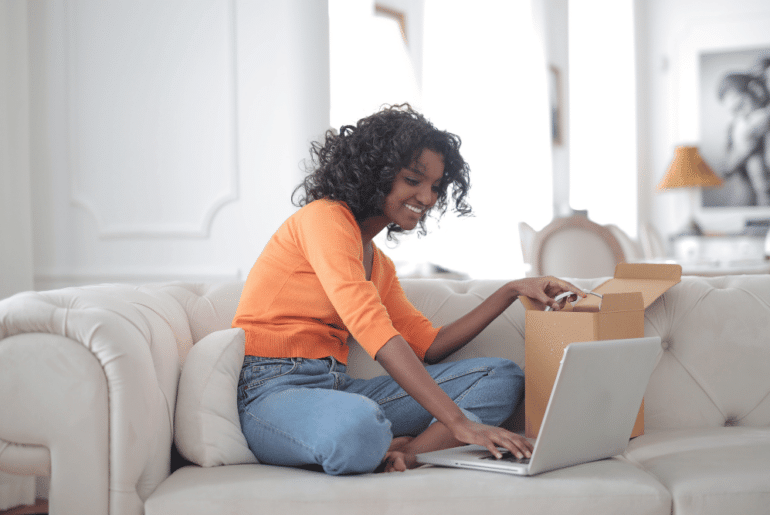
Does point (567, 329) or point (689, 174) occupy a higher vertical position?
point (689, 174)

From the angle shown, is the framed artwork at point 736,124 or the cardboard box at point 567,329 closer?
the cardboard box at point 567,329

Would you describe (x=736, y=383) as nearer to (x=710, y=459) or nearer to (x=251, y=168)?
(x=710, y=459)

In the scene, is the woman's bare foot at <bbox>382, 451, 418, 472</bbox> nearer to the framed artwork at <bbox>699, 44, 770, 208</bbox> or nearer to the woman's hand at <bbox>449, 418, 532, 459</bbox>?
the woman's hand at <bbox>449, 418, 532, 459</bbox>

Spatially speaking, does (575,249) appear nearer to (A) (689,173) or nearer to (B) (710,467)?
(B) (710,467)

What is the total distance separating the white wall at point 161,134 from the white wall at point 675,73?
3.62 meters

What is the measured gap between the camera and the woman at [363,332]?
45.2 inches

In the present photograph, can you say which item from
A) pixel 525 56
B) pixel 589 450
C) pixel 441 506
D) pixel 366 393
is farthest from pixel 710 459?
pixel 525 56

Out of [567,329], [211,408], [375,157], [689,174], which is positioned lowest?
[211,408]

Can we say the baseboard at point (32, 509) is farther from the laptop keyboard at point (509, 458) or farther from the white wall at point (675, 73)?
the white wall at point (675, 73)

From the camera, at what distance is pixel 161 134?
8.72ft

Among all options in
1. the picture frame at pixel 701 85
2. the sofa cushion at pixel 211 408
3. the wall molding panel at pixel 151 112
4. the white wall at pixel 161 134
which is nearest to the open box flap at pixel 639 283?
the sofa cushion at pixel 211 408

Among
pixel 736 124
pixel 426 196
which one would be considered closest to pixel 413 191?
pixel 426 196

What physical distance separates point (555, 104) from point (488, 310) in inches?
160

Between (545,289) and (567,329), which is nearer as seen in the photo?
(567,329)
